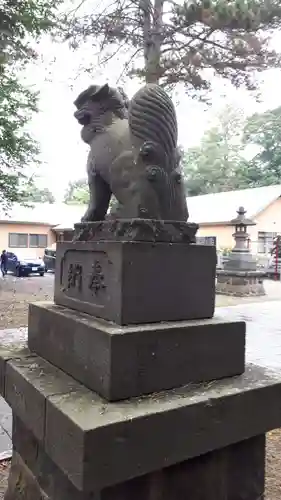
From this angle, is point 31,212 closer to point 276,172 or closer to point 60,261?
point 276,172

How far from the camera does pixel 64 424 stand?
125 centimetres

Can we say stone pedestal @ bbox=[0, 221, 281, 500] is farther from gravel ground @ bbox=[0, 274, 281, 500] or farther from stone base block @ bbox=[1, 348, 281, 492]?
gravel ground @ bbox=[0, 274, 281, 500]

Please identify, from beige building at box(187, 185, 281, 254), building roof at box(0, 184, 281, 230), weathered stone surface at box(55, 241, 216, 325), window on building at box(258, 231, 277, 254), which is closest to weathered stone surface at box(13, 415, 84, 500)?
weathered stone surface at box(55, 241, 216, 325)

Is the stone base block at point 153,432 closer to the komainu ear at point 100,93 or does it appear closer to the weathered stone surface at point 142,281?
the weathered stone surface at point 142,281

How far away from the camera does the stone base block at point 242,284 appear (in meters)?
10.3

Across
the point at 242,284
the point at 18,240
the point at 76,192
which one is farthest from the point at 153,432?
the point at 76,192

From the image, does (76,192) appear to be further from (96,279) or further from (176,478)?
(176,478)

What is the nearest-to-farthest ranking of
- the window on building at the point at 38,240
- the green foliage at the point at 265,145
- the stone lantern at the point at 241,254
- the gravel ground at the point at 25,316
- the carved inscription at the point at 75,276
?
the carved inscription at the point at 75,276 < the gravel ground at the point at 25,316 < the stone lantern at the point at 241,254 < the window on building at the point at 38,240 < the green foliage at the point at 265,145

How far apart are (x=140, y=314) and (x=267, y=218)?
59.3 feet

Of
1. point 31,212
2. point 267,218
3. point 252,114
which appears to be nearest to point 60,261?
point 267,218

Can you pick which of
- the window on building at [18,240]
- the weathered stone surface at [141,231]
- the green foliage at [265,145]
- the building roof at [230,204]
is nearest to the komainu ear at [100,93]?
the weathered stone surface at [141,231]

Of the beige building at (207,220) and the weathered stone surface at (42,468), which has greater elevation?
the beige building at (207,220)

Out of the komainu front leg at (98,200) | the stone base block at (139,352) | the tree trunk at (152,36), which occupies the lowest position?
the stone base block at (139,352)

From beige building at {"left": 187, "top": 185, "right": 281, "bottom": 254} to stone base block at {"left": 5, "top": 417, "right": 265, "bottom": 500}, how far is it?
15956 millimetres
